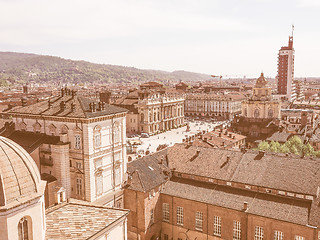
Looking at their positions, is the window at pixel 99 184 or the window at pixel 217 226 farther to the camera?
the window at pixel 99 184

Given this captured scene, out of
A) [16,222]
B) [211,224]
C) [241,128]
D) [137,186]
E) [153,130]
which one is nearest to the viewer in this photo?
[16,222]

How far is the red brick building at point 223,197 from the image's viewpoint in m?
36.1

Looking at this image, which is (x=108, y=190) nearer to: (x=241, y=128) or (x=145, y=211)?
(x=145, y=211)

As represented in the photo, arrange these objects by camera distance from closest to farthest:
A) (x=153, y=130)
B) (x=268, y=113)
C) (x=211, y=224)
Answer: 1. (x=211, y=224)
2. (x=268, y=113)
3. (x=153, y=130)

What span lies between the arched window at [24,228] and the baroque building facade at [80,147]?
2024 cm

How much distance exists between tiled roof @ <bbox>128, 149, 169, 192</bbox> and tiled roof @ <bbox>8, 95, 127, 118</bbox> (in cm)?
894

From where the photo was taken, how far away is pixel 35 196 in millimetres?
20188

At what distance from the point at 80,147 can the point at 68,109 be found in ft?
20.5

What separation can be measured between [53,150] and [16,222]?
24006 mm

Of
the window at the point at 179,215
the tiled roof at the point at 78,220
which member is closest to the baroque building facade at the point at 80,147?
the window at the point at 179,215

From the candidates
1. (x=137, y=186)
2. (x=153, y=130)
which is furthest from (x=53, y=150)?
(x=153, y=130)

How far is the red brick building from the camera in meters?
36.1

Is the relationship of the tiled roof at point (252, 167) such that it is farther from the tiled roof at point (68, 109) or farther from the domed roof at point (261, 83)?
the domed roof at point (261, 83)

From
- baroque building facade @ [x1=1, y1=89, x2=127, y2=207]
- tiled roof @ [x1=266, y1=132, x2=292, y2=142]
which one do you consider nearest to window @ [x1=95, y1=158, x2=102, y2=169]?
baroque building facade @ [x1=1, y1=89, x2=127, y2=207]
